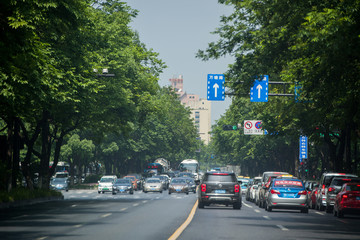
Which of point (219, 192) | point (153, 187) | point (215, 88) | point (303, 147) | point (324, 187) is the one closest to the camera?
point (219, 192)

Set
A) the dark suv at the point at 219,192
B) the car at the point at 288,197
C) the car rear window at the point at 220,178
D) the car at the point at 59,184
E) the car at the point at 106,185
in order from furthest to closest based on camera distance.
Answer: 1. the car at the point at 59,184
2. the car at the point at 106,185
3. the car rear window at the point at 220,178
4. the dark suv at the point at 219,192
5. the car at the point at 288,197

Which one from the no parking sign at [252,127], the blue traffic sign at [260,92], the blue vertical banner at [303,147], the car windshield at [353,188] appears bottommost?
the car windshield at [353,188]

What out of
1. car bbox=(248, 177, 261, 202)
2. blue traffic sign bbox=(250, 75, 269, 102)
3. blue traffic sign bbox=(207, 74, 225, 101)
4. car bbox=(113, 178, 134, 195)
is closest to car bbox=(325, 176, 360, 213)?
blue traffic sign bbox=(250, 75, 269, 102)

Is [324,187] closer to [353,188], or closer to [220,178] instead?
[220,178]

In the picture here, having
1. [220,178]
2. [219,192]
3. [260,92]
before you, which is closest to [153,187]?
[260,92]

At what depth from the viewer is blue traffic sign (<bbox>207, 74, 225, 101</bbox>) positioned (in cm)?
3612

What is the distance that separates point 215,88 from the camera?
36312 mm

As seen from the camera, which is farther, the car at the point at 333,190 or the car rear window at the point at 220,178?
the car at the point at 333,190

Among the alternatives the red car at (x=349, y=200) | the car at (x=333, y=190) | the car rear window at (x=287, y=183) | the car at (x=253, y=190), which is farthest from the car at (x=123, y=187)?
the red car at (x=349, y=200)

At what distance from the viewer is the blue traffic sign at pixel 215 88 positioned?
119ft

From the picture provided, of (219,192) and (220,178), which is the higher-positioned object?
(220,178)

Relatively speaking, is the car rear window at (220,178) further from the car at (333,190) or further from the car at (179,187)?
the car at (179,187)

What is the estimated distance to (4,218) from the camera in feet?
79.3

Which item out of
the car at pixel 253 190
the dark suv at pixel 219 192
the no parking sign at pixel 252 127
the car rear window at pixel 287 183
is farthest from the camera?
the no parking sign at pixel 252 127
